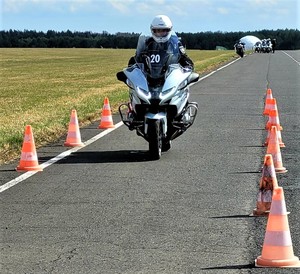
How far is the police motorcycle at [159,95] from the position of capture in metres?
11.9

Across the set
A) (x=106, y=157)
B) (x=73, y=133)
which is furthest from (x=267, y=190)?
(x=73, y=133)

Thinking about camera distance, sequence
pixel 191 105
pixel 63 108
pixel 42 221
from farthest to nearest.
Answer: pixel 63 108 → pixel 191 105 → pixel 42 221

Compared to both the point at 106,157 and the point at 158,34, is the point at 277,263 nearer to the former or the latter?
the point at 106,157

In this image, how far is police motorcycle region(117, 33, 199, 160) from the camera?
1186 centimetres

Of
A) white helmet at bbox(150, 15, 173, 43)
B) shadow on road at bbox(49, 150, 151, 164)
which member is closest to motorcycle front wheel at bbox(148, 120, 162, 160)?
shadow on road at bbox(49, 150, 151, 164)

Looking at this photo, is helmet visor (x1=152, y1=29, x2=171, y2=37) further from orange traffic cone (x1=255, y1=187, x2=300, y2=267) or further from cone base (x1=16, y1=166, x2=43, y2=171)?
orange traffic cone (x1=255, y1=187, x2=300, y2=267)

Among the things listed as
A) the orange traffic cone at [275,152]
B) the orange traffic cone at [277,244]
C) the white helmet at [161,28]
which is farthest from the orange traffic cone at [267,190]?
the white helmet at [161,28]

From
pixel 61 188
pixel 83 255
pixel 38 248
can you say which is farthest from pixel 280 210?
pixel 61 188

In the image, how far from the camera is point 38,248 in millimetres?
6812

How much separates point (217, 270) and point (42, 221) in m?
2.26

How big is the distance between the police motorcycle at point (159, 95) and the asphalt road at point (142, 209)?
1.21ft

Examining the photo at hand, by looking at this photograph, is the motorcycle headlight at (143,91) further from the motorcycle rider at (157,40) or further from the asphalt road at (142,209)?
the asphalt road at (142,209)

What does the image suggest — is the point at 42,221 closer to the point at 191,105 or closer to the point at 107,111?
the point at 191,105

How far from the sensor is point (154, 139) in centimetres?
1169
